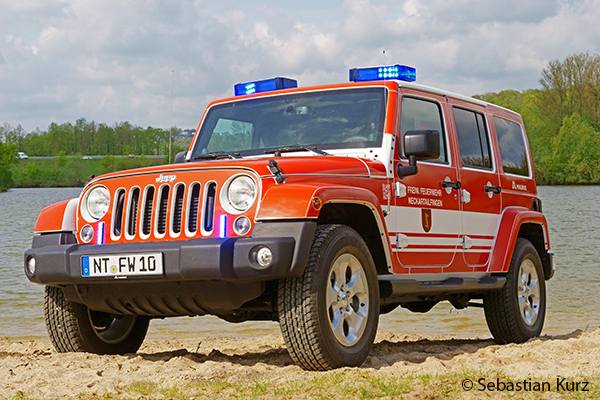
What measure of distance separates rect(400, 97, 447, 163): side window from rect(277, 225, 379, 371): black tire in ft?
4.33

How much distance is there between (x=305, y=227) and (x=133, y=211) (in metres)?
1.26

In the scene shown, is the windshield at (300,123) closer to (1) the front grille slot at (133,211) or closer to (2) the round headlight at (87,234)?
(1) the front grille slot at (133,211)

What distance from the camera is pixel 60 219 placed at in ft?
17.2

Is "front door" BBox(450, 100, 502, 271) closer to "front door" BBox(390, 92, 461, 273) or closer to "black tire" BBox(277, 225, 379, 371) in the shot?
"front door" BBox(390, 92, 461, 273)

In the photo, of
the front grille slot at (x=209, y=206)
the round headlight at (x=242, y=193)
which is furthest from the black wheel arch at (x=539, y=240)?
the front grille slot at (x=209, y=206)

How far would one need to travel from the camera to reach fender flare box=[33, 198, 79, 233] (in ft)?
17.1

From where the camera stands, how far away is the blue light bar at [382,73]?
20.0 feet

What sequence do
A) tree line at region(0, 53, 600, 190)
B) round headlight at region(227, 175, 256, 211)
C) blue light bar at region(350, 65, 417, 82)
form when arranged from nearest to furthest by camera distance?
round headlight at region(227, 175, 256, 211)
blue light bar at region(350, 65, 417, 82)
tree line at region(0, 53, 600, 190)

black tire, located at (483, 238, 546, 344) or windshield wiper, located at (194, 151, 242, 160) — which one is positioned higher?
windshield wiper, located at (194, 151, 242, 160)

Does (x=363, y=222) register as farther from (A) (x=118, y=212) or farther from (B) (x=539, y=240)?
(B) (x=539, y=240)

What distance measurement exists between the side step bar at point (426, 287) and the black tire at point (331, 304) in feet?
1.04

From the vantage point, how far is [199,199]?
465 centimetres

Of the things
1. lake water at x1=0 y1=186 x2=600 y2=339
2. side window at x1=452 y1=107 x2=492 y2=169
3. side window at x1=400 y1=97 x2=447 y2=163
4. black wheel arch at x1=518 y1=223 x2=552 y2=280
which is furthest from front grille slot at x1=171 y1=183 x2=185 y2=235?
lake water at x1=0 y1=186 x2=600 y2=339

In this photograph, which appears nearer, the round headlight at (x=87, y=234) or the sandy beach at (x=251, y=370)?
the sandy beach at (x=251, y=370)
